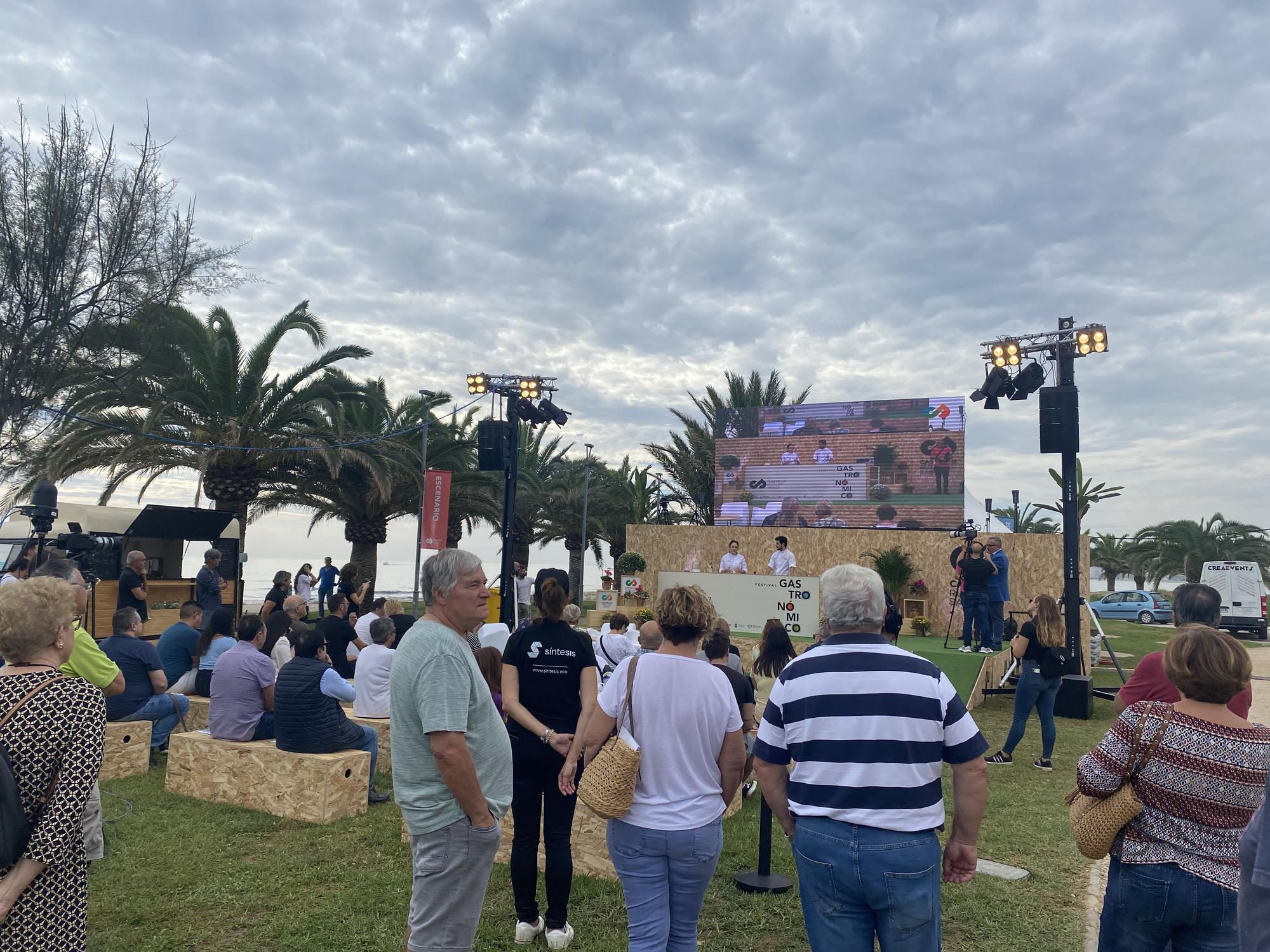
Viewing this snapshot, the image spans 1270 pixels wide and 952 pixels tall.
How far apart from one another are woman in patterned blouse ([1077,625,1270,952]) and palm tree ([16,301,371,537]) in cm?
1710

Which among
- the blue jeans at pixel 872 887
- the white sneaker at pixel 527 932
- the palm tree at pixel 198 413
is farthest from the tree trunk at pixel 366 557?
the blue jeans at pixel 872 887

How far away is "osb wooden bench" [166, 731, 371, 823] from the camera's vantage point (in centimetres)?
607

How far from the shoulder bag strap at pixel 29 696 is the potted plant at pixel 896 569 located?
17678 mm

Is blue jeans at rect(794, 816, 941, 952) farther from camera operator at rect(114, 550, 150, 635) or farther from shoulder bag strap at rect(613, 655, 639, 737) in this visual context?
camera operator at rect(114, 550, 150, 635)

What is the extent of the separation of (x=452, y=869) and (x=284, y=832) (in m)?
3.77

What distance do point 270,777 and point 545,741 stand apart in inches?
139

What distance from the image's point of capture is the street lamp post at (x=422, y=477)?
1750cm

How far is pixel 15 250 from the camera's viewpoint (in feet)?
49.5

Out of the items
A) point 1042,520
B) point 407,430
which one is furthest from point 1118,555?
point 407,430

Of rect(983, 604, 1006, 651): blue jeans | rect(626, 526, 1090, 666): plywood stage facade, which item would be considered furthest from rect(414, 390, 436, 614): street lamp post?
rect(983, 604, 1006, 651): blue jeans

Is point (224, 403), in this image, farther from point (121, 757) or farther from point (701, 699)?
point (701, 699)

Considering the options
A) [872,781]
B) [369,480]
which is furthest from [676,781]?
[369,480]

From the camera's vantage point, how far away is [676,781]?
297cm

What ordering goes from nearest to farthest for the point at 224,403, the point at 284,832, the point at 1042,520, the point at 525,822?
1. the point at 525,822
2. the point at 284,832
3. the point at 224,403
4. the point at 1042,520
